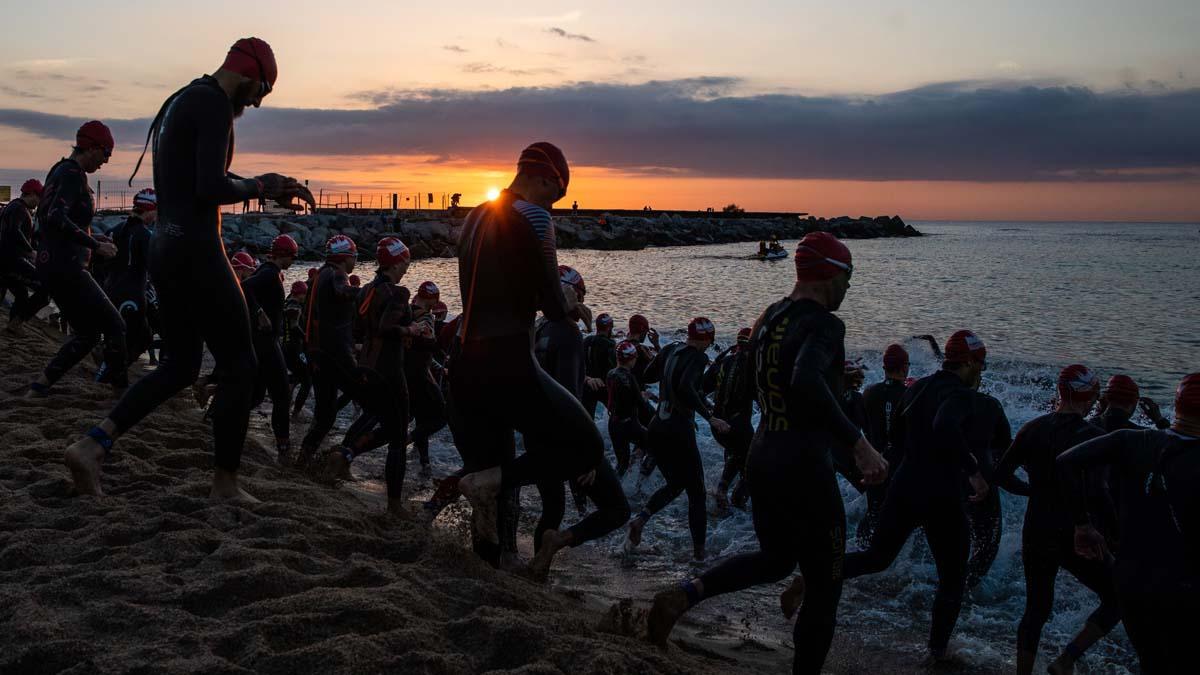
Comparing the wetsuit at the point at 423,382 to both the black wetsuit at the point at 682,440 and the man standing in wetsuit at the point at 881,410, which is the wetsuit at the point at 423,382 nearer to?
the black wetsuit at the point at 682,440

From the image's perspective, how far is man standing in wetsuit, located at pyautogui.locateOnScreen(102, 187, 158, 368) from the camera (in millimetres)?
9547

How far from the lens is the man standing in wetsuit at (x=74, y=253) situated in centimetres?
788

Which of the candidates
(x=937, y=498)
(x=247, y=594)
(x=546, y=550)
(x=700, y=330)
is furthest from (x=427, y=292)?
(x=247, y=594)

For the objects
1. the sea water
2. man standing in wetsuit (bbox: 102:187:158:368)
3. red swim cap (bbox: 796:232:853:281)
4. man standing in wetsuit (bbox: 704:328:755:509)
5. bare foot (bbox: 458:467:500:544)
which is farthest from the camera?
man standing in wetsuit (bbox: 102:187:158:368)

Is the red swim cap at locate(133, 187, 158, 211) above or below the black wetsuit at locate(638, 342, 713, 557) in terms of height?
above

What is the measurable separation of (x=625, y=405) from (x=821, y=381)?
620cm

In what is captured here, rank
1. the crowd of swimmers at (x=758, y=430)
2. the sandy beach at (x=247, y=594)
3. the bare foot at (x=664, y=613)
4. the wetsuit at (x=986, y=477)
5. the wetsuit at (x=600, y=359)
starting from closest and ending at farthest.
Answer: the sandy beach at (x=247, y=594) < the crowd of swimmers at (x=758, y=430) < the bare foot at (x=664, y=613) < the wetsuit at (x=986, y=477) < the wetsuit at (x=600, y=359)

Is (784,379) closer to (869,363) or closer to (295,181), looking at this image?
(295,181)

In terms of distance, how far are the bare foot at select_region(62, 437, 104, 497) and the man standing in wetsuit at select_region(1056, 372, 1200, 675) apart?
5.00m

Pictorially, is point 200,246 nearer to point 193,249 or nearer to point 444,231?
point 193,249

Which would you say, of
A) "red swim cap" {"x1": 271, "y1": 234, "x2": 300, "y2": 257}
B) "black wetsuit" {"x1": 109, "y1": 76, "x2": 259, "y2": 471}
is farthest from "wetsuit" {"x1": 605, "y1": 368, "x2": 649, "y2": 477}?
"black wetsuit" {"x1": 109, "y1": 76, "x2": 259, "y2": 471}

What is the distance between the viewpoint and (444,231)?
6856 centimetres

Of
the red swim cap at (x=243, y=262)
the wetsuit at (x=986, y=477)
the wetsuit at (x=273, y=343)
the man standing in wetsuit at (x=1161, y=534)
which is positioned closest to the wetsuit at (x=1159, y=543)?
the man standing in wetsuit at (x=1161, y=534)

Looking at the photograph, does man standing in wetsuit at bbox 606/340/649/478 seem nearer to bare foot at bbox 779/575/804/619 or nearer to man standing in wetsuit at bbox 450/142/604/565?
bare foot at bbox 779/575/804/619
